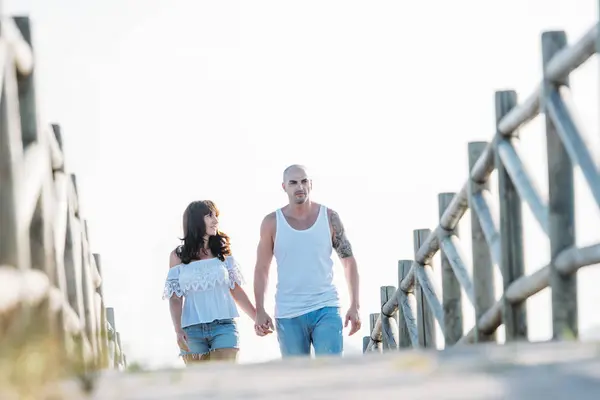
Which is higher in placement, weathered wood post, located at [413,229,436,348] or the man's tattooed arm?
the man's tattooed arm

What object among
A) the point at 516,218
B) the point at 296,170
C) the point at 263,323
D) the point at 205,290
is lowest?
the point at 263,323

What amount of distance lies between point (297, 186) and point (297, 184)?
0.05 feet

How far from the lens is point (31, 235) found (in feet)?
15.1

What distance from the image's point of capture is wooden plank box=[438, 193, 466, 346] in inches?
324

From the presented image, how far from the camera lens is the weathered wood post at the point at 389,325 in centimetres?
1188

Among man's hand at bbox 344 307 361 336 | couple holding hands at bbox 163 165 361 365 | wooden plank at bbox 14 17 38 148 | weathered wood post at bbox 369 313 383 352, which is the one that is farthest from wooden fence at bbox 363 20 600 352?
weathered wood post at bbox 369 313 383 352

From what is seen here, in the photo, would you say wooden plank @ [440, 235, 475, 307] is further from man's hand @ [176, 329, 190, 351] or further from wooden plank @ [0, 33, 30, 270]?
wooden plank @ [0, 33, 30, 270]

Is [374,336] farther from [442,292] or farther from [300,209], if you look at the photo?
[300,209]

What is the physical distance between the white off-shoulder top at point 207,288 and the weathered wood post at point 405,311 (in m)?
2.32

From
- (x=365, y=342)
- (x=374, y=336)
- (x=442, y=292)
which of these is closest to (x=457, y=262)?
(x=442, y=292)

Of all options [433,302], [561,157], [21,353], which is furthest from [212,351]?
[21,353]

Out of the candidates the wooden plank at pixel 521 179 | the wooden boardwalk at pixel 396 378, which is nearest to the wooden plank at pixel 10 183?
the wooden boardwalk at pixel 396 378

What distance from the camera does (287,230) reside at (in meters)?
7.96

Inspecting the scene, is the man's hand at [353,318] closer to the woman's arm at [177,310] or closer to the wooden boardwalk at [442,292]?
the wooden boardwalk at [442,292]
